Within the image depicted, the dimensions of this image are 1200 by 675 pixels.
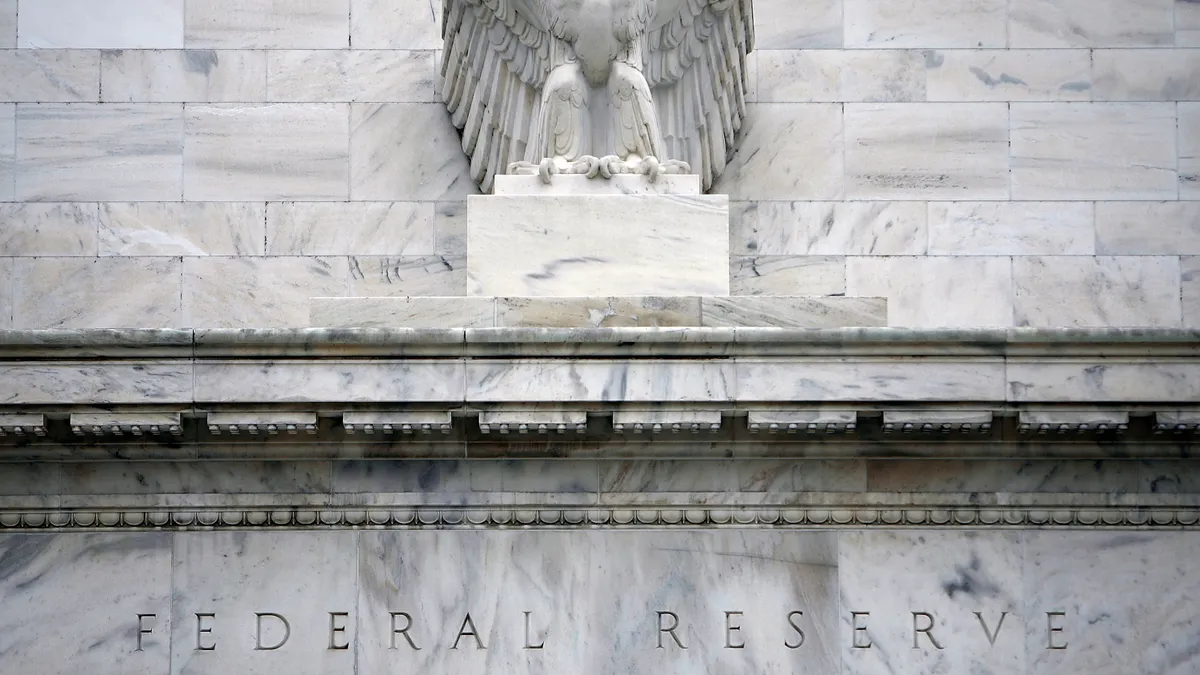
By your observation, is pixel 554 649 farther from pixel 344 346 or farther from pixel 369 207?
pixel 369 207

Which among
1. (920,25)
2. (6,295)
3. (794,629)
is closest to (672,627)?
(794,629)

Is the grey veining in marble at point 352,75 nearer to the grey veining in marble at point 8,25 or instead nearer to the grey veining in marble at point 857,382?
the grey veining in marble at point 8,25

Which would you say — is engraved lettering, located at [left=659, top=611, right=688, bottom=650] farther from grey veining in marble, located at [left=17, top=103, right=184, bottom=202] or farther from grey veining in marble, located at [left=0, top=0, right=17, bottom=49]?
grey veining in marble, located at [left=0, top=0, right=17, bottom=49]

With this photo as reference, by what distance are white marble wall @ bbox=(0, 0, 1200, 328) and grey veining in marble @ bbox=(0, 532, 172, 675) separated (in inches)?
106

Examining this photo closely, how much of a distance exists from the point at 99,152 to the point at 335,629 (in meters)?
4.66

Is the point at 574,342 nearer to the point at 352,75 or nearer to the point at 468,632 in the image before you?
the point at 468,632

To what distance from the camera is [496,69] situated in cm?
1667

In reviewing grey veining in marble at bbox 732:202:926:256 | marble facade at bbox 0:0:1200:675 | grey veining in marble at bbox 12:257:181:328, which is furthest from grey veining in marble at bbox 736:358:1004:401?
grey veining in marble at bbox 12:257:181:328

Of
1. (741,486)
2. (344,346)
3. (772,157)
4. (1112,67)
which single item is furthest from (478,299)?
(1112,67)

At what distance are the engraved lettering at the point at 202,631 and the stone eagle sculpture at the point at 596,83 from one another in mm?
3616

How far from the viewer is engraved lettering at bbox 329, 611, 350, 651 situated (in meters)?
14.4

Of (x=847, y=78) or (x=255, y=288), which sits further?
(x=847, y=78)

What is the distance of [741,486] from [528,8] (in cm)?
387

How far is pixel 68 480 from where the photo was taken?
14.7 m
